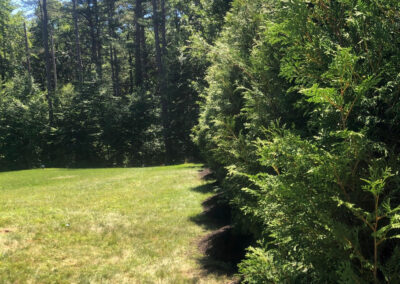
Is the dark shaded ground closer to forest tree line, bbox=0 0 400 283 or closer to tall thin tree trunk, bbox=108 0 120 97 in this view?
forest tree line, bbox=0 0 400 283

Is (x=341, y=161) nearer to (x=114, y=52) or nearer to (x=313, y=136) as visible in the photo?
(x=313, y=136)

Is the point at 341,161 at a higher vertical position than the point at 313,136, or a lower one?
A: lower

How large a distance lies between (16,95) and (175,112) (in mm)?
15428

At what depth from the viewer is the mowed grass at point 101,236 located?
5363 mm

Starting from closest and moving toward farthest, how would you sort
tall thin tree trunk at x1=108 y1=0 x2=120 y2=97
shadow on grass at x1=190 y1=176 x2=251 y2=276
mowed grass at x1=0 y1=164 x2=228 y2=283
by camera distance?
mowed grass at x1=0 y1=164 x2=228 y2=283, shadow on grass at x1=190 y1=176 x2=251 y2=276, tall thin tree trunk at x1=108 y1=0 x2=120 y2=97

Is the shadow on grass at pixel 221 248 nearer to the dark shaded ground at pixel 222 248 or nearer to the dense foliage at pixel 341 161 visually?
the dark shaded ground at pixel 222 248

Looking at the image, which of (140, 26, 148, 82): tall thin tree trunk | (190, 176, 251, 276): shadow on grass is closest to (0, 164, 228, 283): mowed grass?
(190, 176, 251, 276): shadow on grass

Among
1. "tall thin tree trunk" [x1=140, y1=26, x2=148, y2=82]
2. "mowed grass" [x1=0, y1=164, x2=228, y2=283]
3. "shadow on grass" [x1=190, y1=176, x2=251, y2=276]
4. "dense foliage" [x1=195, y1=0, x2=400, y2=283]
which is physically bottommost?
"shadow on grass" [x1=190, y1=176, x2=251, y2=276]

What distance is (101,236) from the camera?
7.24m

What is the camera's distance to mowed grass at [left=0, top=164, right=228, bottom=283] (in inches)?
211

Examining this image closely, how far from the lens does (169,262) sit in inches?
237

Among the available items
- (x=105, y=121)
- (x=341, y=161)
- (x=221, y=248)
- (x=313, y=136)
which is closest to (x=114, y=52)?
(x=105, y=121)

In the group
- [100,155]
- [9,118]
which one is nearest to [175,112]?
[100,155]

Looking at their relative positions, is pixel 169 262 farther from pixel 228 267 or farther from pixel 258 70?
pixel 258 70
